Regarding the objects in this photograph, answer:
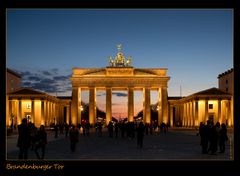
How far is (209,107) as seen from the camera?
83.2 meters

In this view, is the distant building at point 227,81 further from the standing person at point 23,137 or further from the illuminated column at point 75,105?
the standing person at point 23,137

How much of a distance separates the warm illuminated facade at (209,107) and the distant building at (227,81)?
7.07m

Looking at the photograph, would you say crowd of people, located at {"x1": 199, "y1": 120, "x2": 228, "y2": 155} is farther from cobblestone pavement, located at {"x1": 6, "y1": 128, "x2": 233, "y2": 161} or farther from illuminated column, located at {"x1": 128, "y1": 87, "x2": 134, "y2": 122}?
illuminated column, located at {"x1": 128, "y1": 87, "x2": 134, "y2": 122}

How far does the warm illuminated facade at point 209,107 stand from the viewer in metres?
79.5

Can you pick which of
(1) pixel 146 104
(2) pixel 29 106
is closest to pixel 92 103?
(1) pixel 146 104

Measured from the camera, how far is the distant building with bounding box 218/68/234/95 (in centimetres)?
9212

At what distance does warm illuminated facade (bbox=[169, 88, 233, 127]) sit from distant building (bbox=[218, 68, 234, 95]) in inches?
278

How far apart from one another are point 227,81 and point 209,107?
15.6 metres

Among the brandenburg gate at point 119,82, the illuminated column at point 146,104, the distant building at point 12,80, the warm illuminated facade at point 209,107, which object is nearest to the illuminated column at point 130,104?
the brandenburg gate at point 119,82
